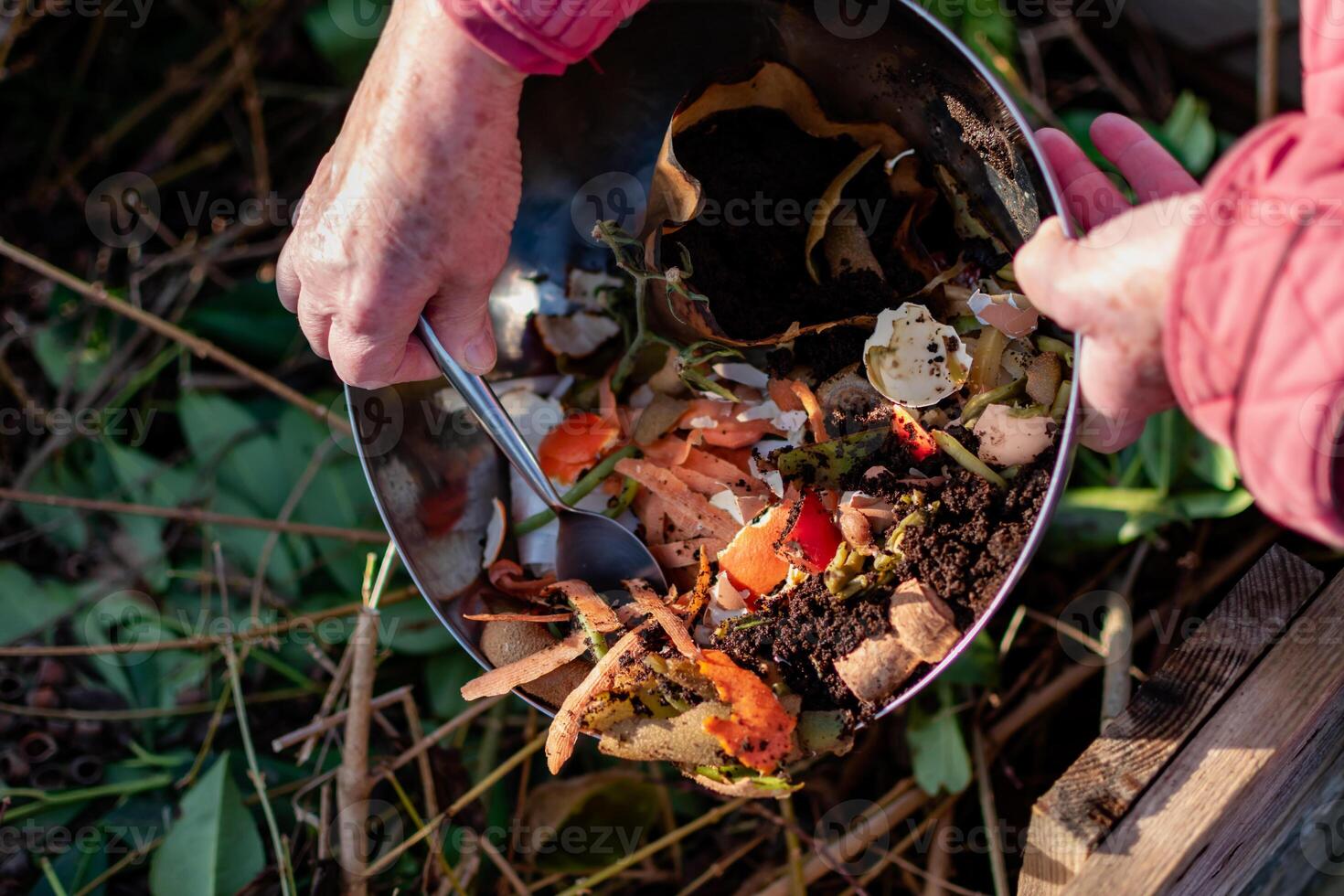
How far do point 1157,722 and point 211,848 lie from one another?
95 cm

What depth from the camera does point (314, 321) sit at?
807 millimetres

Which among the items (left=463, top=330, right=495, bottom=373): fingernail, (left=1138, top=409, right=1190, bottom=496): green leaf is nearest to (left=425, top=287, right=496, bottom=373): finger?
(left=463, top=330, right=495, bottom=373): fingernail

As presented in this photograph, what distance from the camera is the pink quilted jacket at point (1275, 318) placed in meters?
0.54

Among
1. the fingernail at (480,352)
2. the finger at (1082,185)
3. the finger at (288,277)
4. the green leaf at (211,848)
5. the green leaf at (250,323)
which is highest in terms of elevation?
the finger at (1082,185)

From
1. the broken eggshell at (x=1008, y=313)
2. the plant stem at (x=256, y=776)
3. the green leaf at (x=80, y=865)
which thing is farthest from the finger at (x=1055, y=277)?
the green leaf at (x=80, y=865)

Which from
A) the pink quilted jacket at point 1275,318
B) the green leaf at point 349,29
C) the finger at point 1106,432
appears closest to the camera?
the pink quilted jacket at point 1275,318

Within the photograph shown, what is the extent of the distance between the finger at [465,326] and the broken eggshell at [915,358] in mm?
330

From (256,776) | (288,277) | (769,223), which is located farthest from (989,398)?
(256,776)

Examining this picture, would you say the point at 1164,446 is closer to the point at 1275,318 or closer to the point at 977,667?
the point at 977,667

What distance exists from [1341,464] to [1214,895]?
393mm

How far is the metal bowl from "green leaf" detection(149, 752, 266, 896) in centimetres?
42

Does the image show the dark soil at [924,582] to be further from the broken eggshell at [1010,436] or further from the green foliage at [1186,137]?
the green foliage at [1186,137]

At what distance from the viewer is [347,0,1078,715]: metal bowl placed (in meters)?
0.78

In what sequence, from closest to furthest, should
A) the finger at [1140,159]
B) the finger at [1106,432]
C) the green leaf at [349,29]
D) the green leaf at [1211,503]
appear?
the finger at [1106,432] → the finger at [1140,159] → the green leaf at [1211,503] → the green leaf at [349,29]
